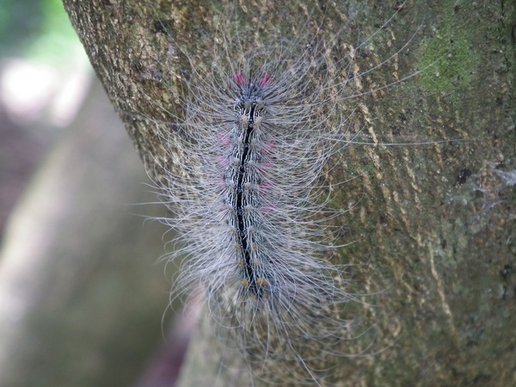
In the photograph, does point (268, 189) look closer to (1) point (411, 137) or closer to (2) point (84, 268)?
(1) point (411, 137)

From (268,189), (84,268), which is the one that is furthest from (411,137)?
(84,268)

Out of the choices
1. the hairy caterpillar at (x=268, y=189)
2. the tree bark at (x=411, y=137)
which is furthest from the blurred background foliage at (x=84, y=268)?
the tree bark at (x=411, y=137)

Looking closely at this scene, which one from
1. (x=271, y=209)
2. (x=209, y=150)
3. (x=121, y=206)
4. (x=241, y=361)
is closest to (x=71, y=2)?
(x=209, y=150)

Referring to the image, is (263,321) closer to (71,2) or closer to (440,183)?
Result: (440,183)

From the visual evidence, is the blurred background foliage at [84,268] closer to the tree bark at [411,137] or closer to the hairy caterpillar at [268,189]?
the hairy caterpillar at [268,189]

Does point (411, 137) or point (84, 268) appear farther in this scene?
point (84, 268)

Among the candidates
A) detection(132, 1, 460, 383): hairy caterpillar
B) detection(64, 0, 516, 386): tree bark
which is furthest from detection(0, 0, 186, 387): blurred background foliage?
detection(64, 0, 516, 386): tree bark

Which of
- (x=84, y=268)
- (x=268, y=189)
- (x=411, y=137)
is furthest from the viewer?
(x=84, y=268)
